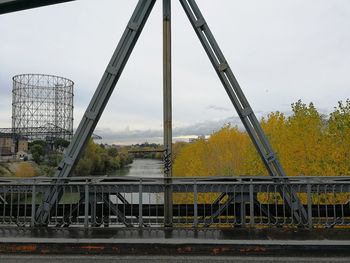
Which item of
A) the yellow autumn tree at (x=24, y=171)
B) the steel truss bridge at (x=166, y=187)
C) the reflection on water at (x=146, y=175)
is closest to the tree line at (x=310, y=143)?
the reflection on water at (x=146, y=175)

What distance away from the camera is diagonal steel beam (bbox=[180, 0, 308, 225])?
9.35m

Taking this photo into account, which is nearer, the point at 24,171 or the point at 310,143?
the point at 310,143

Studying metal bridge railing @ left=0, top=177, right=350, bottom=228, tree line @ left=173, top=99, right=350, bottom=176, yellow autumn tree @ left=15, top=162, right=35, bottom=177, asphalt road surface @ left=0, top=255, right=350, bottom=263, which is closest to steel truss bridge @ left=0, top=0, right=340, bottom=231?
metal bridge railing @ left=0, top=177, right=350, bottom=228

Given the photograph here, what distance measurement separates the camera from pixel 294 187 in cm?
880

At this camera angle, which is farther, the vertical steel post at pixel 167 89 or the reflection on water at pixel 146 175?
the reflection on water at pixel 146 175

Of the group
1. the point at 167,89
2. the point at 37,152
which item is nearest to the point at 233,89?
the point at 167,89

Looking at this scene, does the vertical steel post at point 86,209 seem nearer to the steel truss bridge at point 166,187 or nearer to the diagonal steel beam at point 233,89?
the steel truss bridge at point 166,187

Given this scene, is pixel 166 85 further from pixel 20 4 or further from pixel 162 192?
pixel 20 4

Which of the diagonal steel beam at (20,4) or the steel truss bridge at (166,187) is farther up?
the diagonal steel beam at (20,4)

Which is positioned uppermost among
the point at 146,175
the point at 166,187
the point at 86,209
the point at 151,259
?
the point at 166,187

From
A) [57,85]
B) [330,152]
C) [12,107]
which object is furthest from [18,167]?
[330,152]

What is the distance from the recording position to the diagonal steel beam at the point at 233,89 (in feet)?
30.7

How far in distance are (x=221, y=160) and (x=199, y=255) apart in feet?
122

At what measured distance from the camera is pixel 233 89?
962 centimetres
